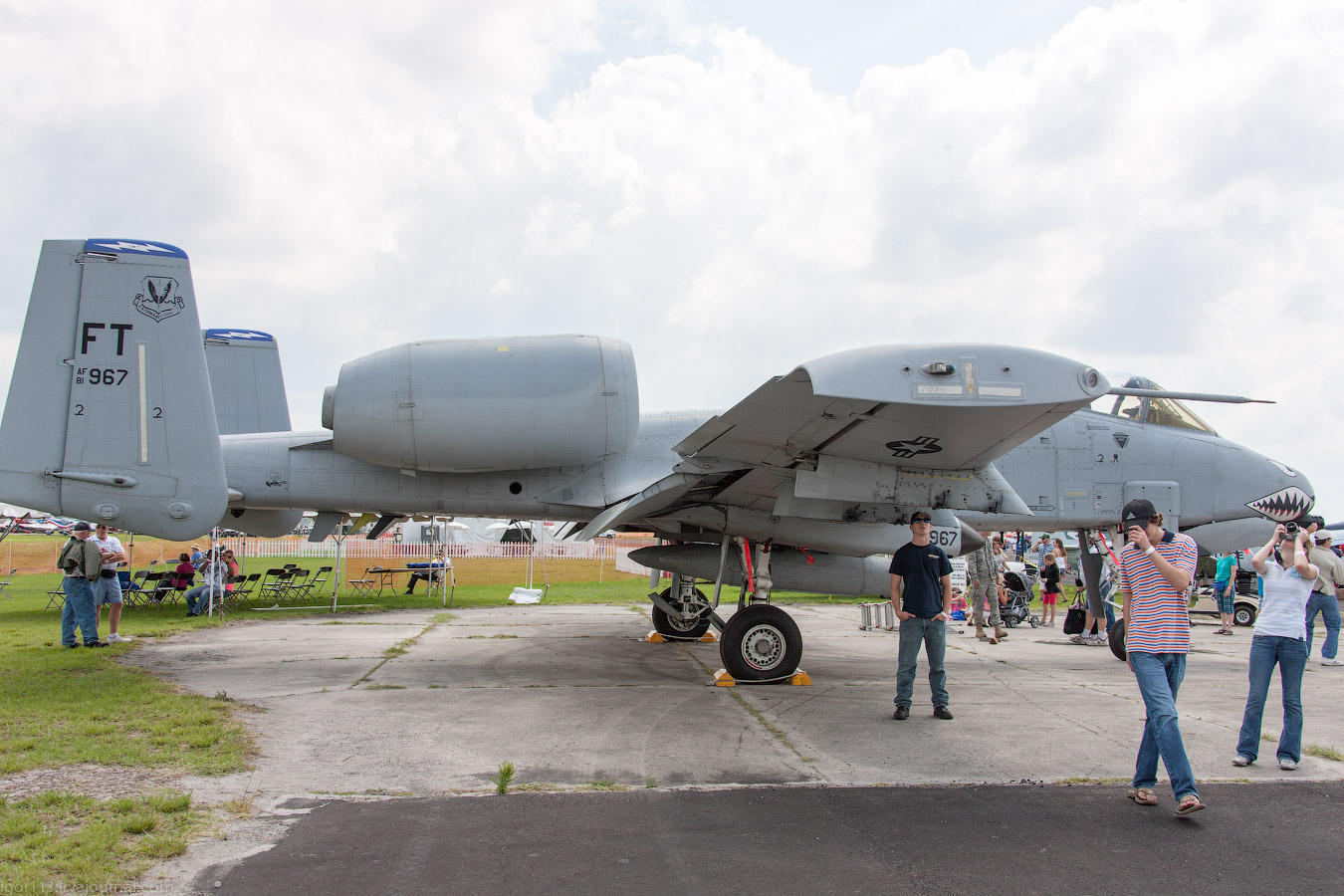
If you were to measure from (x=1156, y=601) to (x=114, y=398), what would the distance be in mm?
8143

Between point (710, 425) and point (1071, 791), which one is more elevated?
point (710, 425)

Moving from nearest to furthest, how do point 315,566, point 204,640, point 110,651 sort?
point 110,651, point 204,640, point 315,566

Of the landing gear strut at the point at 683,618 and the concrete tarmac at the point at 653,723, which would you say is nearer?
the concrete tarmac at the point at 653,723

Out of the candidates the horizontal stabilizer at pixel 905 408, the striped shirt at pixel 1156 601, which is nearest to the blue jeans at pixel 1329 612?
the horizontal stabilizer at pixel 905 408

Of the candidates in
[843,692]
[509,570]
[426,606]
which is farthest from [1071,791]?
[509,570]

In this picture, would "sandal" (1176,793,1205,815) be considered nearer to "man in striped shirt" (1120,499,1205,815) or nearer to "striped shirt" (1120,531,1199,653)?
"man in striped shirt" (1120,499,1205,815)

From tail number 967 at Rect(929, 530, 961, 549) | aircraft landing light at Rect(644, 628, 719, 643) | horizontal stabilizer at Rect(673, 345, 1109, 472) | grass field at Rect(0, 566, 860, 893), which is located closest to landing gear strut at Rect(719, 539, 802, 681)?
tail number 967 at Rect(929, 530, 961, 549)

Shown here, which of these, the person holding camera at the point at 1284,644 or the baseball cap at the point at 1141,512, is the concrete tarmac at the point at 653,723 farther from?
the baseball cap at the point at 1141,512

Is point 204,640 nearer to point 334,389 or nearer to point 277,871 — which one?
point 334,389

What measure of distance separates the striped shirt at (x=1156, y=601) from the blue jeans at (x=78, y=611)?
36.8 ft

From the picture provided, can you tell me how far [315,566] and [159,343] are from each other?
23.4 metres

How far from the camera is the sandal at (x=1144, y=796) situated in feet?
14.4

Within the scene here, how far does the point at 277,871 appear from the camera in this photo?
3418mm

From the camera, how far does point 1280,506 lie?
9.65 meters
